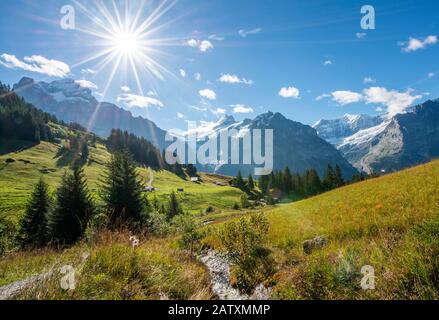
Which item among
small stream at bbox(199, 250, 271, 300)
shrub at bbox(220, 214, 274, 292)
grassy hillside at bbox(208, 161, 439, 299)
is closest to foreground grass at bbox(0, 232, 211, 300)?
small stream at bbox(199, 250, 271, 300)

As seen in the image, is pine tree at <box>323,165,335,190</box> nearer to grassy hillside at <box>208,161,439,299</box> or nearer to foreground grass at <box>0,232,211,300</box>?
grassy hillside at <box>208,161,439,299</box>

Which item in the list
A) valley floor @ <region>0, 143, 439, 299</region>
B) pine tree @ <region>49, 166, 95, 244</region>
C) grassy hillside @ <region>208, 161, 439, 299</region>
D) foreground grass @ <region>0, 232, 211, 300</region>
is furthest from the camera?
pine tree @ <region>49, 166, 95, 244</region>

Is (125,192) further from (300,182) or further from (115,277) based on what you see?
(300,182)

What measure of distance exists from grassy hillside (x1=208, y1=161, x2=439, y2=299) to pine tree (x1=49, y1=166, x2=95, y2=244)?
1486 centimetres

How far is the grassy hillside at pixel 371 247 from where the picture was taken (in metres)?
6.18

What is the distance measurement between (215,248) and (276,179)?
114m

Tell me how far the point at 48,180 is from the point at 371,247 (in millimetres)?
130663

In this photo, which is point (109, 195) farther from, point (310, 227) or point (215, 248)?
point (310, 227)

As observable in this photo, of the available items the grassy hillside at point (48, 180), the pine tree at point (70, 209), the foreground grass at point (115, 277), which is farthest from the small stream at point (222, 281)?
the grassy hillside at point (48, 180)

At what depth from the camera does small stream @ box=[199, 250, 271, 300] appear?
390 inches

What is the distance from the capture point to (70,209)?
27703mm

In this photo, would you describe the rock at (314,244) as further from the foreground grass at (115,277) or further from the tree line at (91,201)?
the tree line at (91,201)

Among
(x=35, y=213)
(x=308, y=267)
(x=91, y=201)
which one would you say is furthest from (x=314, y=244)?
(x=35, y=213)

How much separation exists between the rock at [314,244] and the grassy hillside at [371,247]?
0.27 meters
